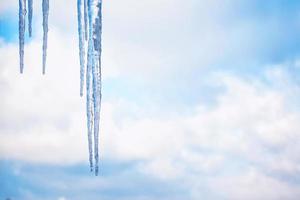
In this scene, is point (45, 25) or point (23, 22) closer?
point (23, 22)

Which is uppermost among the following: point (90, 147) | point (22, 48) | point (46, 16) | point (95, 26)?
point (46, 16)

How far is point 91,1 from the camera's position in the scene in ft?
32.8

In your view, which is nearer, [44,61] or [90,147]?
[90,147]

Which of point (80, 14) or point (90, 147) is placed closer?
point (90, 147)

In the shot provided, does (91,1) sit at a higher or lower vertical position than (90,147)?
higher

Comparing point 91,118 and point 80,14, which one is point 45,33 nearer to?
point 80,14

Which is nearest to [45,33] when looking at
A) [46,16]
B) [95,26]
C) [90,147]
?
[46,16]

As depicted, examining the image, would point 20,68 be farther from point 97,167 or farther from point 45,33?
point 97,167

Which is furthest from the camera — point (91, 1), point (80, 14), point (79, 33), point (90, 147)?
point (79, 33)

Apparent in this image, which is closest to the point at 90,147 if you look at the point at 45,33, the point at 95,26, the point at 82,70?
the point at 82,70

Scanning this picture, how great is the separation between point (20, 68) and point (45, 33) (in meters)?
1.30

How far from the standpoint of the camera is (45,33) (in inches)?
485

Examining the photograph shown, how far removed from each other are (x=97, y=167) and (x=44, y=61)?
3730 millimetres

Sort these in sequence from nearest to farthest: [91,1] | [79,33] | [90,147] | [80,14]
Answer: [91,1] < [90,147] < [80,14] < [79,33]
